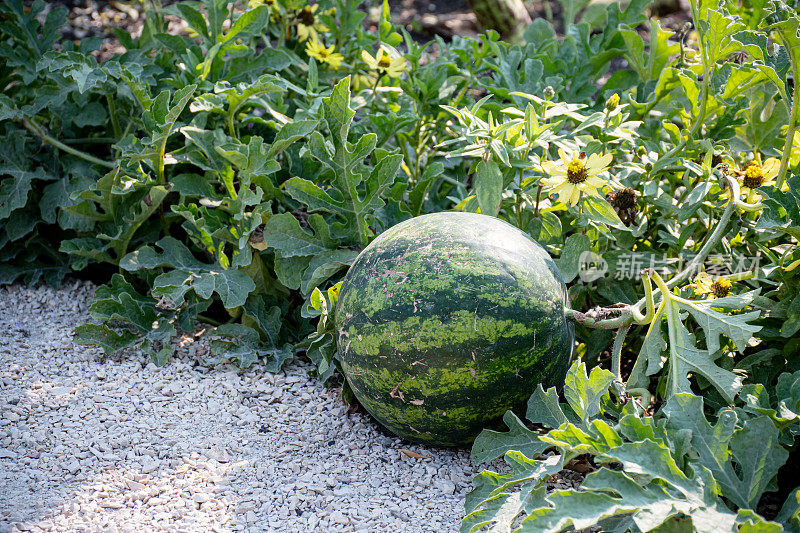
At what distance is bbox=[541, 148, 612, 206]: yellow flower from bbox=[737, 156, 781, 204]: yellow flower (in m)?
0.48

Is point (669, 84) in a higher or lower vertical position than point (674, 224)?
higher

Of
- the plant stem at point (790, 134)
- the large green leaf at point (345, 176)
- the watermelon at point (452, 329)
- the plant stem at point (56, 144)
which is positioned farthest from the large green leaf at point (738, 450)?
the plant stem at point (56, 144)

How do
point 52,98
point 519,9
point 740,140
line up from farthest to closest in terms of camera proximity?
point 519,9 → point 52,98 → point 740,140

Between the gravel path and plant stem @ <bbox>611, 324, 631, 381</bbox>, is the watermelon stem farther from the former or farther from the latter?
the gravel path

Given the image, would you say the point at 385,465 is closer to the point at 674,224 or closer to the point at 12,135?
the point at 674,224

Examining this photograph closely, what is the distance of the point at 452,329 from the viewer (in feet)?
6.34

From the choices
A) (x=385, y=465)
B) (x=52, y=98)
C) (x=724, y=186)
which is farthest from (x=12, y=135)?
(x=724, y=186)

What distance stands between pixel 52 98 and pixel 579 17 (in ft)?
14.4

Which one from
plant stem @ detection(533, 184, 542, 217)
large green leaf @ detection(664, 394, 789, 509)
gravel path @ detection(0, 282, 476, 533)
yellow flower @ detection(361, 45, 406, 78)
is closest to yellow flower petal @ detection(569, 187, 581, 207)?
plant stem @ detection(533, 184, 542, 217)

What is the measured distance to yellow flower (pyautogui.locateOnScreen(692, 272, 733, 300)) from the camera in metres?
2.18

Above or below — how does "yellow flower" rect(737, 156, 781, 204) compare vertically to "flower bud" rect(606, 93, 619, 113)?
below

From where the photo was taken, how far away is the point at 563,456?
5.61ft

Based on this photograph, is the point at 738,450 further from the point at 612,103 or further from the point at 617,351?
the point at 612,103

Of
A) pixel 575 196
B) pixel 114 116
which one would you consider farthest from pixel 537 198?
pixel 114 116
